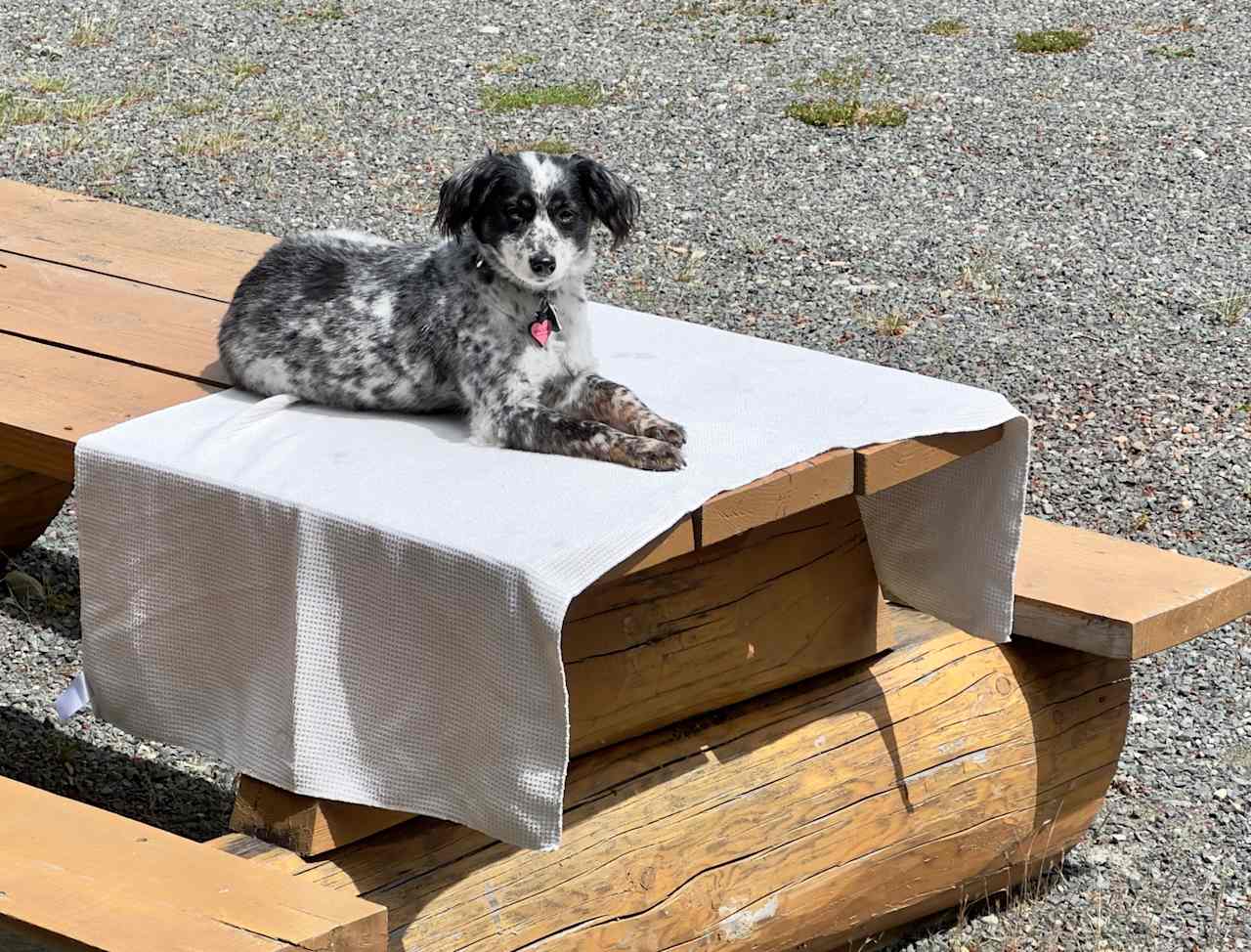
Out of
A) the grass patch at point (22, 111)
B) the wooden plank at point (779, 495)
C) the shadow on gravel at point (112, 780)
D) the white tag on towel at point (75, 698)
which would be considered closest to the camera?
the wooden plank at point (779, 495)

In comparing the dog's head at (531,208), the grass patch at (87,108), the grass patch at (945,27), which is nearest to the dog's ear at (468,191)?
the dog's head at (531,208)

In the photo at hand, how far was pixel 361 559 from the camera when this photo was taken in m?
2.82

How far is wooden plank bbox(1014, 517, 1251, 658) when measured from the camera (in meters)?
3.59

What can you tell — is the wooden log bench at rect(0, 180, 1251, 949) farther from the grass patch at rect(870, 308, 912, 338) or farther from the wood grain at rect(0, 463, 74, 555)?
the grass patch at rect(870, 308, 912, 338)

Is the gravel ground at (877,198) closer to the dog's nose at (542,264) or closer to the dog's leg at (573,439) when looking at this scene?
the dog's leg at (573,439)

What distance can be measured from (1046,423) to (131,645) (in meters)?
3.81

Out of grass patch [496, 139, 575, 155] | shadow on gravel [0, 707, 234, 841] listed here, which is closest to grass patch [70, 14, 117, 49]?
grass patch [496, 139, 575, 155]

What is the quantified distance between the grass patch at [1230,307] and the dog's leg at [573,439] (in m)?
4.53

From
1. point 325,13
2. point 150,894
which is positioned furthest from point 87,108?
point 150,894

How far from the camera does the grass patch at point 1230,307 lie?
23.0 ft

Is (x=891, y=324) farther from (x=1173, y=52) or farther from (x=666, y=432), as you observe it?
(x=1173, y=52)

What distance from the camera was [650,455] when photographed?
302 cm

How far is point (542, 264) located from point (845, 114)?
6.67 m

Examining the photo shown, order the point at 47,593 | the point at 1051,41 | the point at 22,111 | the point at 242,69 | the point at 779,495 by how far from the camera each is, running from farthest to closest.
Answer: the point at 1051,41
the point at 242,69
the point at 22,111
the point at 47,593
the point at 779,495
